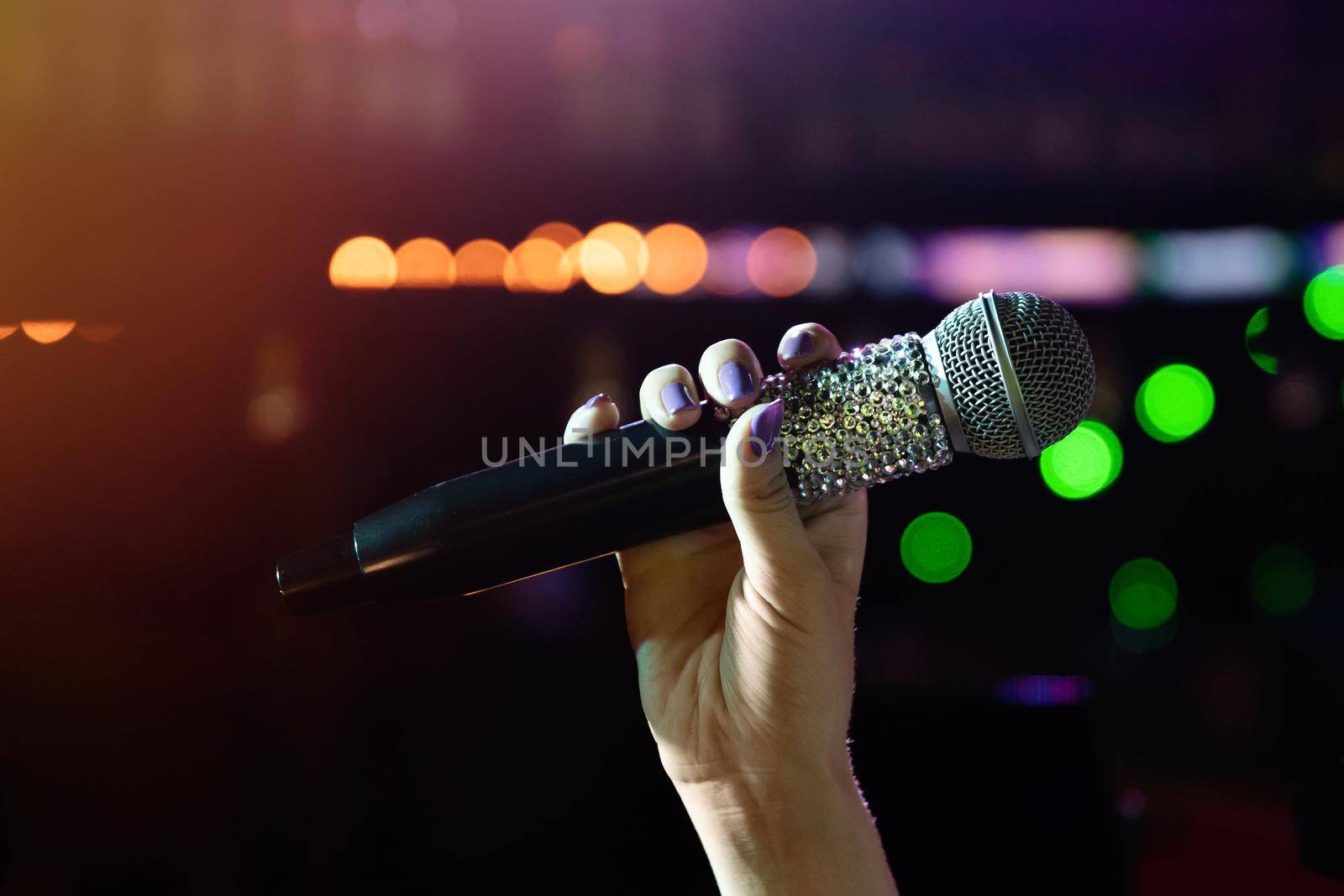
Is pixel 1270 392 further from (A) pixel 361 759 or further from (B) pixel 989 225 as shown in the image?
(A) pixel 361 759

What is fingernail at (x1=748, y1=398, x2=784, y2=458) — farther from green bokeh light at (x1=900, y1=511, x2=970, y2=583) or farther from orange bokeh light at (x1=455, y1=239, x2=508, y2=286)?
green bokeh light at (x1=900, y1=511, x2=970, y2=583)

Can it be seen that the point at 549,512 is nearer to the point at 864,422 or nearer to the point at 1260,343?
the point at 864,422

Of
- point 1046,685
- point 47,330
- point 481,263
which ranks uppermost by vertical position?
point 481,263

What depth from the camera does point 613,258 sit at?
317 cm

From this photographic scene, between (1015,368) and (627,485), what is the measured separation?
1.16ft

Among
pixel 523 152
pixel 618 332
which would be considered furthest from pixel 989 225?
pixel 523 152

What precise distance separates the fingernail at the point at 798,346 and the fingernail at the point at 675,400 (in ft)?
0.35

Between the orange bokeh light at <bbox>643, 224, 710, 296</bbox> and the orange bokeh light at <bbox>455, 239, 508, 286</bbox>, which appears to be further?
the orange bokeh light at <bbox>643, 224, 710, 296</bbox>

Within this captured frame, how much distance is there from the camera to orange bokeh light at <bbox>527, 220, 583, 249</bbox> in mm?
3020

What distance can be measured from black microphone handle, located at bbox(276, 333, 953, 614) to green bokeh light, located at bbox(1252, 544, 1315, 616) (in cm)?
433

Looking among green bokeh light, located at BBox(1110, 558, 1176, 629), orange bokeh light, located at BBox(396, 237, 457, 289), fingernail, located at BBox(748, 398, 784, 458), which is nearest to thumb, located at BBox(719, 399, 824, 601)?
fingernail, located at BBox(748, 398, 784, 458)

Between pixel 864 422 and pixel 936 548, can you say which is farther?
pixel 936 548

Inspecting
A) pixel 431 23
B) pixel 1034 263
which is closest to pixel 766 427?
pixel 431 23

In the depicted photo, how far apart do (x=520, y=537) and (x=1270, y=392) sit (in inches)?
170
